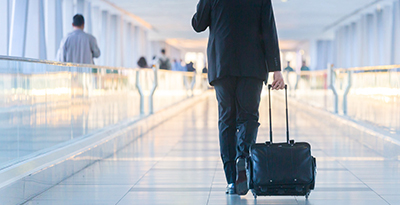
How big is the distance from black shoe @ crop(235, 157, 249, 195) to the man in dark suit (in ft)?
0.26

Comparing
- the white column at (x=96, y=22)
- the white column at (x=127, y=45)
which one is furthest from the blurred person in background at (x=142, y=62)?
the white column at (x=127, y=45)

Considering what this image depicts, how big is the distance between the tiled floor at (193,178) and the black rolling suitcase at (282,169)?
0.20 meters

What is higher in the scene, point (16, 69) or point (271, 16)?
point (271, 16)

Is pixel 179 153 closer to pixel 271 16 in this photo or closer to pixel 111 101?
pixel 111 101

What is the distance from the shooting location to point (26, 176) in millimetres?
3523

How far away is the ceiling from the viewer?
19.6 m

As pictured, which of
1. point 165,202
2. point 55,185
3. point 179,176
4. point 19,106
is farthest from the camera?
point 179,176

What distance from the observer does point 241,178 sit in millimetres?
3336

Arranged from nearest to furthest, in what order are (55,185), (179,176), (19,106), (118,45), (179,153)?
(19,106) < (55,185) < (179,176) < (179,153) < (118,45)

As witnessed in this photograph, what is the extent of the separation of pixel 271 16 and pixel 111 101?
4154mm

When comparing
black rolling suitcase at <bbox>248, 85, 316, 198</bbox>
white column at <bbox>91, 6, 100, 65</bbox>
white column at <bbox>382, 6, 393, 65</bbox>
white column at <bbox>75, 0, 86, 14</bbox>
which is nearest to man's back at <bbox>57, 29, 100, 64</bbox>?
black rolling suitcase at <bbox>248, 85, 316, 198</bbox>

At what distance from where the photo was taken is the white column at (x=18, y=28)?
11.7 m

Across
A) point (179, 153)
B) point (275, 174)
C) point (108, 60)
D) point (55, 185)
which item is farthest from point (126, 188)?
point (108, 60)

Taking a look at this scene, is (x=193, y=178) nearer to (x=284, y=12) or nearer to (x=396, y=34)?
(x=284, y=12)
